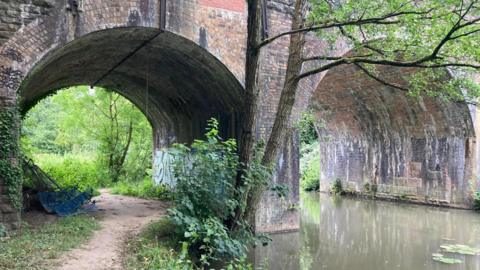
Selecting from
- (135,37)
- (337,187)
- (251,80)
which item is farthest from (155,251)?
(337,187)

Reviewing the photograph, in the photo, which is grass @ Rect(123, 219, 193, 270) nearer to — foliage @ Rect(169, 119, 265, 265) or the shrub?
foliage @ Rect(169, 119, 265, 265)

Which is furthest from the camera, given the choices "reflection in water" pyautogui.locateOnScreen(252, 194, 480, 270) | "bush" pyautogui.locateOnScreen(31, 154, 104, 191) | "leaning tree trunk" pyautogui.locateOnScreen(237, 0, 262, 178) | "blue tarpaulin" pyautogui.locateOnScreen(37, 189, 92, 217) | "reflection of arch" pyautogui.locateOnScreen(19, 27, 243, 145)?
"bush" pyautogui.locateOnScreen(31, 154, 104, 191)

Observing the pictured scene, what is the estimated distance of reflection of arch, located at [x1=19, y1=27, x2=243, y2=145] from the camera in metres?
9.27

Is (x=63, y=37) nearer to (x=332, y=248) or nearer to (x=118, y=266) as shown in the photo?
(x=118, y=266)

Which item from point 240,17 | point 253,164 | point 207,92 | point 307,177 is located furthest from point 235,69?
point 307,177

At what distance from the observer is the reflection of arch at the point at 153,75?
30.4 feet

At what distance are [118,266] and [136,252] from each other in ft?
2.66

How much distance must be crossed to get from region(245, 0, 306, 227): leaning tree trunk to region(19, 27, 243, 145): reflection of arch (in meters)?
2.99

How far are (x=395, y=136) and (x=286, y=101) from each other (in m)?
12.2

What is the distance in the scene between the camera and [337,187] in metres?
20.5

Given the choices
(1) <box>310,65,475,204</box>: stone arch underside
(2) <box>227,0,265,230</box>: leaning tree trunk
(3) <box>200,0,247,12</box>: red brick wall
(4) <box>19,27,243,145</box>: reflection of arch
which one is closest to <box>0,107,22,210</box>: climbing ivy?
(4) <box>19,27,243,145</box>: reflection of arch

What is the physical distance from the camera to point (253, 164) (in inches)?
275

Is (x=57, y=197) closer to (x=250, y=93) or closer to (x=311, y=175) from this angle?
(x=250, y=93)

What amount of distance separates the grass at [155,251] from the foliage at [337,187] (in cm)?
1277
